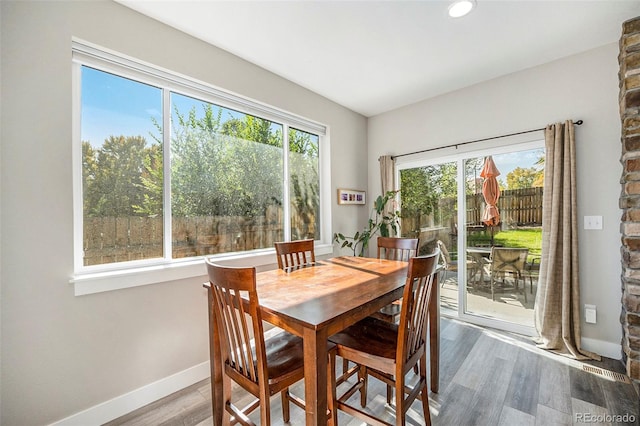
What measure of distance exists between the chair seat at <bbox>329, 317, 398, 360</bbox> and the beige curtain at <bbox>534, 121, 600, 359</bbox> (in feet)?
6.44

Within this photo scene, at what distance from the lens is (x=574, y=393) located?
1893 millimetres

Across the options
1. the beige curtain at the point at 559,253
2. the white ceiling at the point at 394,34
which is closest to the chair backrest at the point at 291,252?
the white ceiling at the point at 394,34

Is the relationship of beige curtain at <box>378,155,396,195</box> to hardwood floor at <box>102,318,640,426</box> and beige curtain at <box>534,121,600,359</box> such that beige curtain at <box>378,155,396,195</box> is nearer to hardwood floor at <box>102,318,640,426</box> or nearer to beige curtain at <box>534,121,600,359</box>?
beige curtain at <box>534,121,600,359</box>

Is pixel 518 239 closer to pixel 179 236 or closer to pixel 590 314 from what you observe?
pixel 590 314

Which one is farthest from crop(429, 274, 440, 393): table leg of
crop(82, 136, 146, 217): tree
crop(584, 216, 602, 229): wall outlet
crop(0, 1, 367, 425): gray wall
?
crop(82, 136, 146, 217): tree

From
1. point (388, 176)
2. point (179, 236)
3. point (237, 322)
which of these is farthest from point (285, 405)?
point (388, 176)

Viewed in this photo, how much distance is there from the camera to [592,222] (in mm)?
2461

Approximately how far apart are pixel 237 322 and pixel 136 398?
1.32 m

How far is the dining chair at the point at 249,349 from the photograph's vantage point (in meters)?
1.18

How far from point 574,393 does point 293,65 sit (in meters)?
3.53

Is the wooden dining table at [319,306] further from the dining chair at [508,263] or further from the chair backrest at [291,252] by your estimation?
the dining chair at [508,263]

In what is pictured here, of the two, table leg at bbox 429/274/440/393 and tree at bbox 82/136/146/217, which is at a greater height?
tree at bbox 82/136/146/217

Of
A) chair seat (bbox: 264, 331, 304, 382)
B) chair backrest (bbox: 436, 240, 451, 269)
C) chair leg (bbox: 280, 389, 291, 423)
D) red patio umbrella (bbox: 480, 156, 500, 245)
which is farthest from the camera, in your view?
chair backrest (bbox: 436, 240, 451, 269)

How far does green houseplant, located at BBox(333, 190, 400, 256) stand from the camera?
3.63 meters
